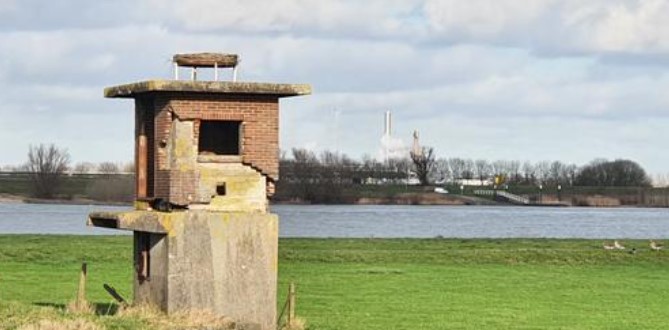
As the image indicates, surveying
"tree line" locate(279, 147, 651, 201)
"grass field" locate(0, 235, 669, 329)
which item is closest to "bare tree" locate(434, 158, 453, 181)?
"tree line" locate(279, 147, 651, 201)

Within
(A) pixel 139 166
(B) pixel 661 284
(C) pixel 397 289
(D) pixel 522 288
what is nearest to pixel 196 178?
(A) pixel 139 166

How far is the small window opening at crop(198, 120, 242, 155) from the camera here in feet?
72.4

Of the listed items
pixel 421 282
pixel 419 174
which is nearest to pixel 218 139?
pixel 421 282

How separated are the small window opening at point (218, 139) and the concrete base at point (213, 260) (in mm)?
1786

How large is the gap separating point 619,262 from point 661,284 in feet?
24.9

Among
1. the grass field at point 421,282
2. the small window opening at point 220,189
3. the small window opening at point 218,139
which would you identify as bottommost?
the grass field at point 421,282

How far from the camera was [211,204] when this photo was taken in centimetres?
2069

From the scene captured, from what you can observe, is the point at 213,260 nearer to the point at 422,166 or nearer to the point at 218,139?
the point at 218,139

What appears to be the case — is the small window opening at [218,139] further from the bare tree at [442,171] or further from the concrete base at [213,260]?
the bare tree at [442,171]

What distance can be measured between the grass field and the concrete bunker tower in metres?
1.21

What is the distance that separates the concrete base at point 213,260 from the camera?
66.9 feet

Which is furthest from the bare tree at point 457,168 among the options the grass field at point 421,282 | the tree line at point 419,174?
the grass field at point 421,282

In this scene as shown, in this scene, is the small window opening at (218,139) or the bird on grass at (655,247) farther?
the bird on grass at (655,247)

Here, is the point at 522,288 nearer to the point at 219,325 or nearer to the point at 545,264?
the point at 545,264
